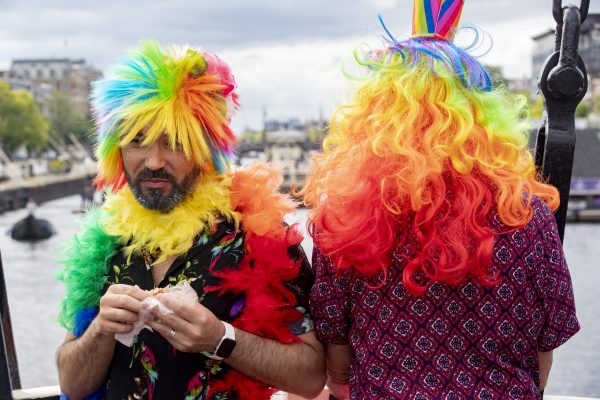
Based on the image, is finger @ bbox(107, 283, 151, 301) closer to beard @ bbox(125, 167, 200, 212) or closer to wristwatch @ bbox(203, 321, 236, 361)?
wristwatch @ bbox(203, 321, 236, 361)

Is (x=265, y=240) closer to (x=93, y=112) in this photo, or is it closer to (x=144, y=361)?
(x=144, y=361)

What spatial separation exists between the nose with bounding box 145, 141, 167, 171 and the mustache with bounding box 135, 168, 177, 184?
0.01m

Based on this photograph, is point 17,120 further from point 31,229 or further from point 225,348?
point 225,348

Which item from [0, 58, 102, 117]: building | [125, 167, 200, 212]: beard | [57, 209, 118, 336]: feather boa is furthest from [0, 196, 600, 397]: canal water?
[0, 58, 102, 117]: building

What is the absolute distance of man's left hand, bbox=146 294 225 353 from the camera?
1557mm

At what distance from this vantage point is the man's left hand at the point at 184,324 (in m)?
1.56

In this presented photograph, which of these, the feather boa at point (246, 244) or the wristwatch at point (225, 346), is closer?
the wristwatch at point (225, 346)

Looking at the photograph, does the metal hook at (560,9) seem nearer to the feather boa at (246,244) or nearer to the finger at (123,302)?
the feather boa at (246,244)

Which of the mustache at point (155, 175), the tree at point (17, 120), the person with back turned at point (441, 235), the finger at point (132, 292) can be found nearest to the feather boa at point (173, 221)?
the mustache at point (155, 175)

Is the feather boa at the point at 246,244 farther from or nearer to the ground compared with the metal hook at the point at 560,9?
nearer to the ground

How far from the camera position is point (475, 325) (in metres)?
1.43

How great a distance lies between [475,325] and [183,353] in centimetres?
67

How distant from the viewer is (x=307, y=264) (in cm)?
187

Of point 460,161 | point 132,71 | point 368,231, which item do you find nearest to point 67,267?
point 132,71
